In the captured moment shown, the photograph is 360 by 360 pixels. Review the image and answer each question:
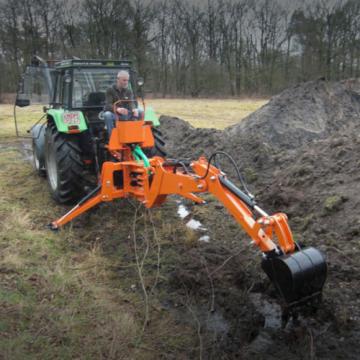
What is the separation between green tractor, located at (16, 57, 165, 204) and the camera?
6773 millimetres

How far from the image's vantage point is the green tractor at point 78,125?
677cm

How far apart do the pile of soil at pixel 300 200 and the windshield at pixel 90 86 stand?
2.49 m

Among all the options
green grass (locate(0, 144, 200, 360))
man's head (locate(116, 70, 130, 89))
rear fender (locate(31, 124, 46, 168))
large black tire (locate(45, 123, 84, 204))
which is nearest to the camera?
green grass (locate(0, 144, 200, 360))

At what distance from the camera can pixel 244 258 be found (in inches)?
205

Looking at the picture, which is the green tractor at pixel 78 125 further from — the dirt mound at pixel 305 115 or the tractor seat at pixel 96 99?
the dirt mound at pixel 305 115

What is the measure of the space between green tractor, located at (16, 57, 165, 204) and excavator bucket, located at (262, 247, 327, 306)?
3847 mm

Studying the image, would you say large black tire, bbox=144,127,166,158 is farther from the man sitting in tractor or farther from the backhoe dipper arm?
the backhoe dipper arm

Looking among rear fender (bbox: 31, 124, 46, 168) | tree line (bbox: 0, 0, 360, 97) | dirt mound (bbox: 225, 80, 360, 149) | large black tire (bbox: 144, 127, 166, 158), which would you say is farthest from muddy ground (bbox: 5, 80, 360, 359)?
tree line (bbox: 0, 0, 360, 97)

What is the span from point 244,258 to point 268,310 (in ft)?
3.43

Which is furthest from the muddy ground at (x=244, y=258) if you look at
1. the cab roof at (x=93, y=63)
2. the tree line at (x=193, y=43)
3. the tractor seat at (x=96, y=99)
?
the tree line at (x=193, y=43)

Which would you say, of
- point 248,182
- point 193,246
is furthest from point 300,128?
point 193,246

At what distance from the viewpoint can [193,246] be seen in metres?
5.64

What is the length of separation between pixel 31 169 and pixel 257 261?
6233 mm

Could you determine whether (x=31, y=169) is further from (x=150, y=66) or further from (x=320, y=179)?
(x=150, y=66)
